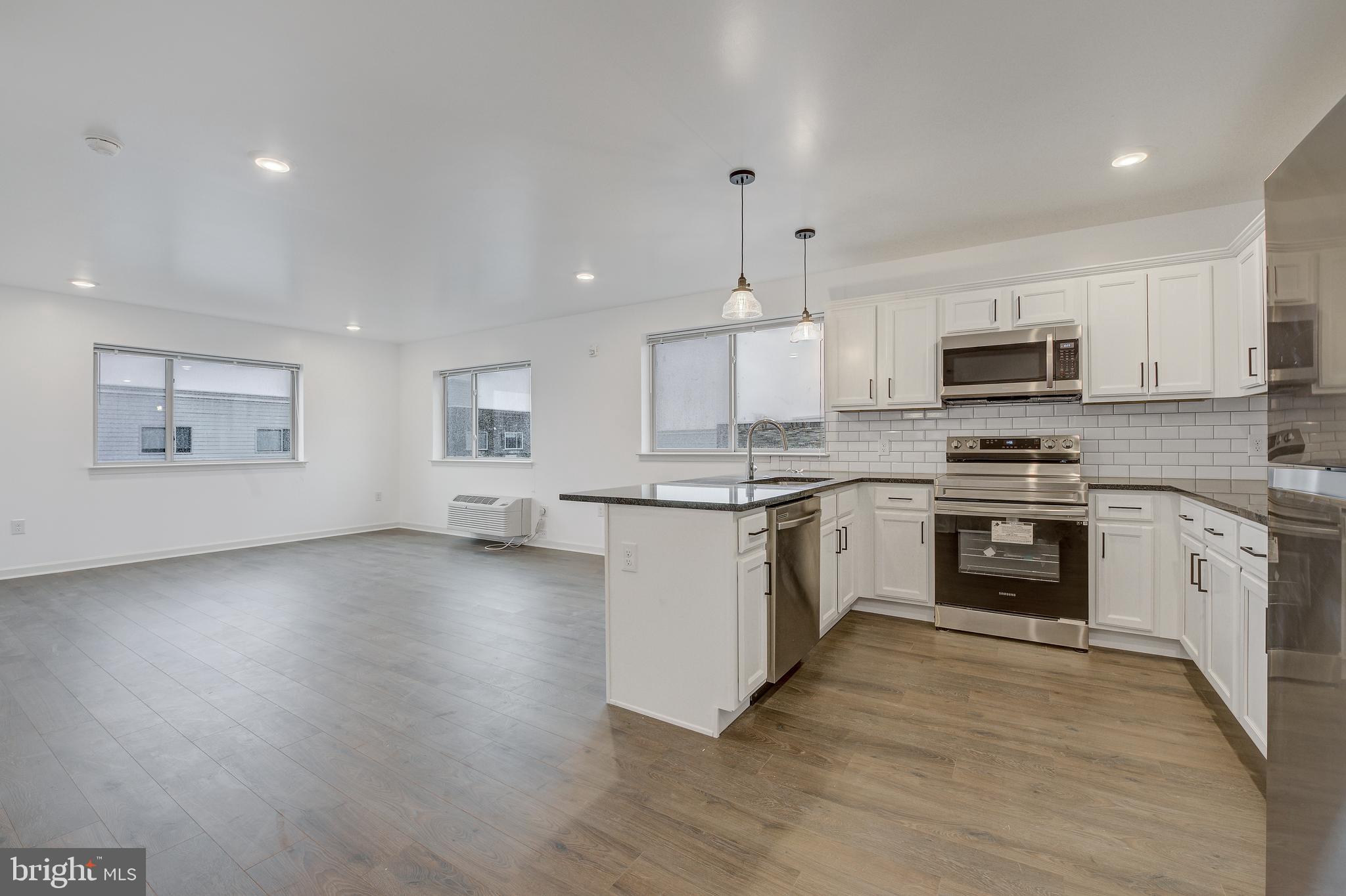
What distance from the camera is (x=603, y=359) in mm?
6031

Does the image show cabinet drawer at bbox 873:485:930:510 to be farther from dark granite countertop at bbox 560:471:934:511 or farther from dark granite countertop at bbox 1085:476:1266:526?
dark granite countertop at bbox 1085:476:1266:526

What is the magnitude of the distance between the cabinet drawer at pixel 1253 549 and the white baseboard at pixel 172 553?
26.6 feet

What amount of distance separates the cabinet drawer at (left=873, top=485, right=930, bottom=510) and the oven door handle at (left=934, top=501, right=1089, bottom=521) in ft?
0.42

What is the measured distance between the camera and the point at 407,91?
2.28 m

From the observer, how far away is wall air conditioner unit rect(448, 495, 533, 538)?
6434mm

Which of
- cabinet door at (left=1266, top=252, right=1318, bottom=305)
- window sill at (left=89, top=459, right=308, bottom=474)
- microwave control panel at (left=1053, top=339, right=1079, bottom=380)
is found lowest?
window sill at (left=89, top=459, right=308, bottom=474)

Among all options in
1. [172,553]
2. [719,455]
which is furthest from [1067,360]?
[172,553]

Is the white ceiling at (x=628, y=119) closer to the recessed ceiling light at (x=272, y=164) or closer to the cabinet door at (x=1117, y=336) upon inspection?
the recessed ceiling light at (x=272, y=164)

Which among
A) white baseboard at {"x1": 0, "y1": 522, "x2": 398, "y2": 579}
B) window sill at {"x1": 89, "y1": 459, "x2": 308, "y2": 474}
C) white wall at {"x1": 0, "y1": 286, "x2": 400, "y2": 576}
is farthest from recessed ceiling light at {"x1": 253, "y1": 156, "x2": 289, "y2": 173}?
white baseboard at {"x1": 0, "y1": 522, "x2": 398, "y2": 579}

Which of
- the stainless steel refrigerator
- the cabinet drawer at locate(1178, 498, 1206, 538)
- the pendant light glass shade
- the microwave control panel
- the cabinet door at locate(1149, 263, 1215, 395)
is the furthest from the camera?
the microwave control panel

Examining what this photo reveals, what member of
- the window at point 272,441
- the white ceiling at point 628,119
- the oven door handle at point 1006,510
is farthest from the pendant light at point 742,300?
the window at point 272,441

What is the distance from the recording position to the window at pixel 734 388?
16.1ft

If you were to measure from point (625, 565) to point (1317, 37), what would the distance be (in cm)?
310

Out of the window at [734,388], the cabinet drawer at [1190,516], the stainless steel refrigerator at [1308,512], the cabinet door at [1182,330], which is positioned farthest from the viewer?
the window at [734,388]
